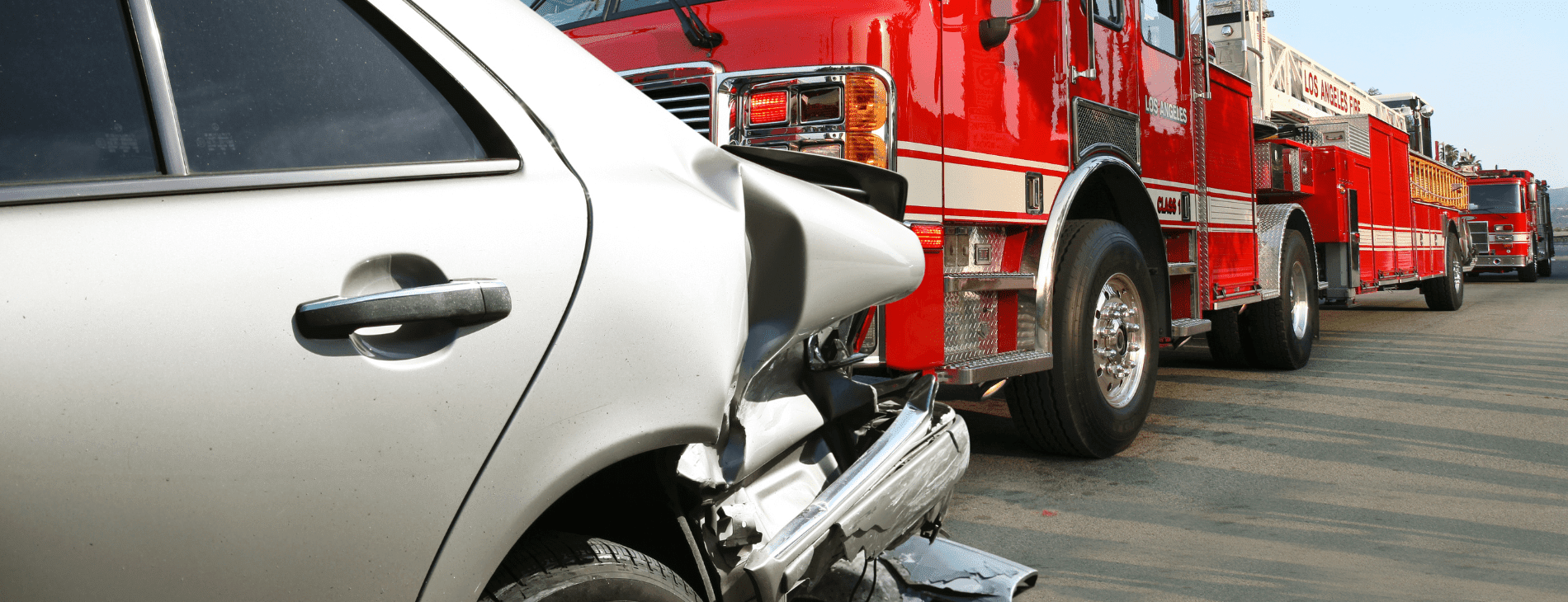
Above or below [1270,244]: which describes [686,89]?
above

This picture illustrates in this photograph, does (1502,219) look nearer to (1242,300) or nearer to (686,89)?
(1242,300)

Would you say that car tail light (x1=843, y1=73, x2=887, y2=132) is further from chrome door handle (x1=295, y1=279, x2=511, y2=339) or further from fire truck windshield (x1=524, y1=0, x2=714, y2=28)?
chrome door handle (x1=295, y1=279, x2=511, y2=339)

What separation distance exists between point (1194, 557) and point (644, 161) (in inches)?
102

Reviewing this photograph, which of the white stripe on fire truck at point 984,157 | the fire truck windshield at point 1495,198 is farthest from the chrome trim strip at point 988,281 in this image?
the fire truck windshield at point 1495,198

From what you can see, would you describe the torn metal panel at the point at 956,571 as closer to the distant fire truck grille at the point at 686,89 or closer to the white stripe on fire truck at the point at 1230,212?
the distant fire truck grille at the point at 686,89

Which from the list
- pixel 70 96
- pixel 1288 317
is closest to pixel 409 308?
pixel 70 96

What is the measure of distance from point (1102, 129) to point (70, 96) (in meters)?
4.26

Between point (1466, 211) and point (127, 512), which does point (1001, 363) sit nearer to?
point (127, 512)

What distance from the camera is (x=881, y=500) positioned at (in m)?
2.29

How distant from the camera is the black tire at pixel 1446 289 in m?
14.9

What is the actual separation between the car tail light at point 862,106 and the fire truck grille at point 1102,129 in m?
1.24

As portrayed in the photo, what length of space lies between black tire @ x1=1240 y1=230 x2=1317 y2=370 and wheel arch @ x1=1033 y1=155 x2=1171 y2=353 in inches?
101

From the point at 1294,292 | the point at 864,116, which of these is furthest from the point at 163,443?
the point at 1294,292

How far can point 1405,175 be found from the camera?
13078mm
